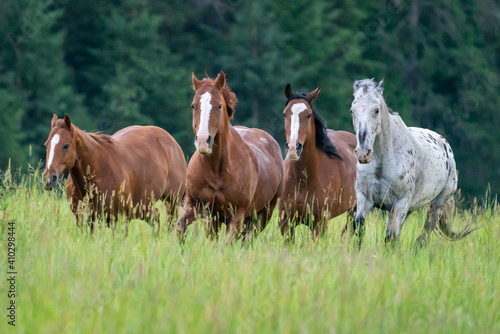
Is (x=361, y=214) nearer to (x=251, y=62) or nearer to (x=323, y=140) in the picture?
(x=323, y=140)

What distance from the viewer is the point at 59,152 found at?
726cm

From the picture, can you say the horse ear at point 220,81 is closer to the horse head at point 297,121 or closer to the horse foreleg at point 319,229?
the horse head at point 297,121

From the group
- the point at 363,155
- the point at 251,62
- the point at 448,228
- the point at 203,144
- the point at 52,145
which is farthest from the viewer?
the point at 251,62

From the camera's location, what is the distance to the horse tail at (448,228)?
8.28 m

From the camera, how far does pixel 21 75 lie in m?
24.4

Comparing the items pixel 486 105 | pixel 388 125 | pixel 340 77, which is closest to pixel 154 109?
pixel 340 77

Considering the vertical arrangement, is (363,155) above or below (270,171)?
above

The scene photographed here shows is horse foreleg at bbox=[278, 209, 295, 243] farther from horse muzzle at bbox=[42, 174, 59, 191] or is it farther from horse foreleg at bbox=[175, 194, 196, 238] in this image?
horse muzzle at bbox=[42, 174, 59, 191]

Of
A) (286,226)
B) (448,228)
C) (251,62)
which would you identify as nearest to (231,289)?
(286,226)

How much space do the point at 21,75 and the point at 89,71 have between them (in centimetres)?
239

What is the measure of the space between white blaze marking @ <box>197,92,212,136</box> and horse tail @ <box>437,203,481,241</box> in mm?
2959

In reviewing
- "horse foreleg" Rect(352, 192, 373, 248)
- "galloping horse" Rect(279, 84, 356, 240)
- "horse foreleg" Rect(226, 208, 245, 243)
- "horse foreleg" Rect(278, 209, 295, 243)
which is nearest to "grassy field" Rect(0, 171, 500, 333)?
"horse foreleg" Rect(352, 192, 373, 248)

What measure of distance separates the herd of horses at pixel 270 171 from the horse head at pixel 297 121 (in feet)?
0.04

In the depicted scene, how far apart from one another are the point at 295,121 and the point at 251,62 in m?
19.4
